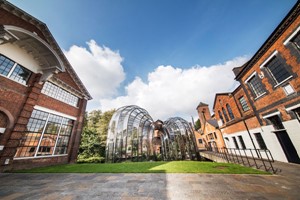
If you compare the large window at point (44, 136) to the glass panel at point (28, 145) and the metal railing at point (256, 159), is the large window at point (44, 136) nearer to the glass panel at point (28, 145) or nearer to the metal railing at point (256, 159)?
the glass panel at point (28, 145)

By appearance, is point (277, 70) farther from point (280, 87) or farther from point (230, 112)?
point (230, 112)

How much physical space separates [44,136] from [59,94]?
12.9 ft

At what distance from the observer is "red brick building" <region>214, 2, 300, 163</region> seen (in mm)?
6281

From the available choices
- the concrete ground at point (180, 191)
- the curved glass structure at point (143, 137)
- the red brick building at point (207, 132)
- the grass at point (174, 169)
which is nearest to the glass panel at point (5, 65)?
the grass at point (174, 169)

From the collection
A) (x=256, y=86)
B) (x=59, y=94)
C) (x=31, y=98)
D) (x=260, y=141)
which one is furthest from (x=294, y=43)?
(x=59, y=94)

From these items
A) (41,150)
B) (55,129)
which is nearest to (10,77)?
(55,129)

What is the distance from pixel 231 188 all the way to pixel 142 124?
444 inches

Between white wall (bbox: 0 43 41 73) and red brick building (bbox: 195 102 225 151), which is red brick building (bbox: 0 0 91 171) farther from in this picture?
red brick building (bbox: 195 102 225 151)

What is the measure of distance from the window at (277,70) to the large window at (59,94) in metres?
17.1

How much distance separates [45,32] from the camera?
9.87 meters

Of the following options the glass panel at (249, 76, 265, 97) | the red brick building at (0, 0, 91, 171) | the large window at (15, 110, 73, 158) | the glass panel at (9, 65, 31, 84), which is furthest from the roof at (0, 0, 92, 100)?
the glass panel at (249, 76, 265, 97)

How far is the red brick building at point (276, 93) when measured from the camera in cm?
628

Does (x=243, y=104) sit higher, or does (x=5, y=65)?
(x=5, y=65)

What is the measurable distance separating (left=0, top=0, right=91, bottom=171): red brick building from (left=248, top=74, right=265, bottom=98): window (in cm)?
1540
